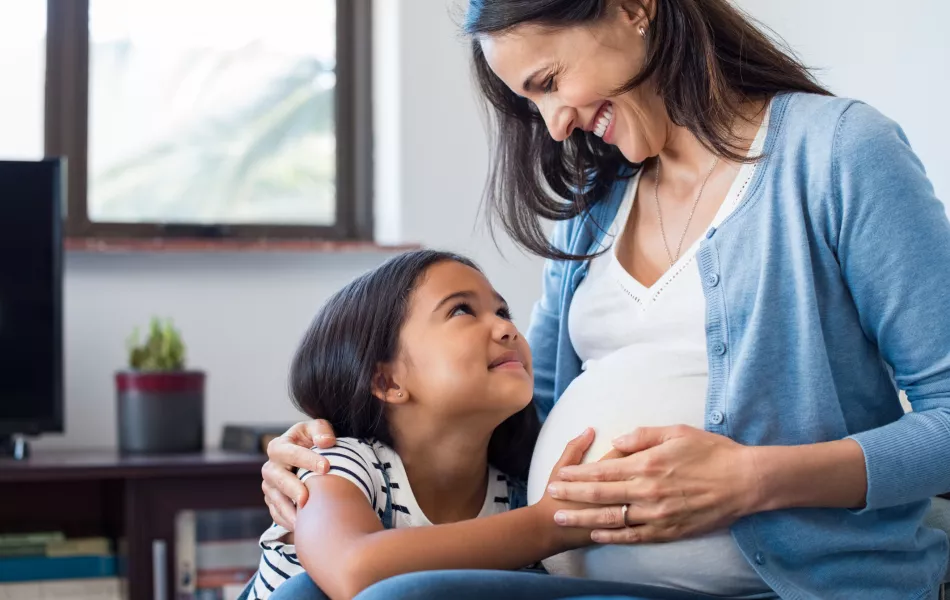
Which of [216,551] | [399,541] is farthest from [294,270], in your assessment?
[399,541]

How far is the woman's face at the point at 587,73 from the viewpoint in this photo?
1.29m

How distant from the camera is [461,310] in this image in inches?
54.1

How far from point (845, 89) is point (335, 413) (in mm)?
1403

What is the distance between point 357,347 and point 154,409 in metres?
1.23

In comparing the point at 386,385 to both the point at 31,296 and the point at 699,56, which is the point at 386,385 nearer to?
the point at 699,56

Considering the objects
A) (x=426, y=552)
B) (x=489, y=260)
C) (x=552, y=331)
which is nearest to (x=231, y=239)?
(x=489, y=260)

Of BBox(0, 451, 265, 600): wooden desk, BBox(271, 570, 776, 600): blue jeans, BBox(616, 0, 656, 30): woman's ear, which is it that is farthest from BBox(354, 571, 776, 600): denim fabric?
BBox(0, 451, 265, 600): wooden desk

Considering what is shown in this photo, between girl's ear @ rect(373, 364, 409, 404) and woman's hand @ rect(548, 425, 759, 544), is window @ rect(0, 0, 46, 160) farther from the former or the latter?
woman's hand @ rect(548, 425, 759, 544)

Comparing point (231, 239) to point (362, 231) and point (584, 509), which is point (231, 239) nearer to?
point (362, 231)

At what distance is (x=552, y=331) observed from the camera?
1526 millimetres

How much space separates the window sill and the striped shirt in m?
1.42

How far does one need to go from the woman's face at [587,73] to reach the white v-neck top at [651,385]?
0.47 ft

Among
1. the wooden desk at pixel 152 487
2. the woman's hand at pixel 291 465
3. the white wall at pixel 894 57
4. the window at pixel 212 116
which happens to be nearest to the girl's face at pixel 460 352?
the woman's hand at pixel 291 465

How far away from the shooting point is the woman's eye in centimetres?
136
